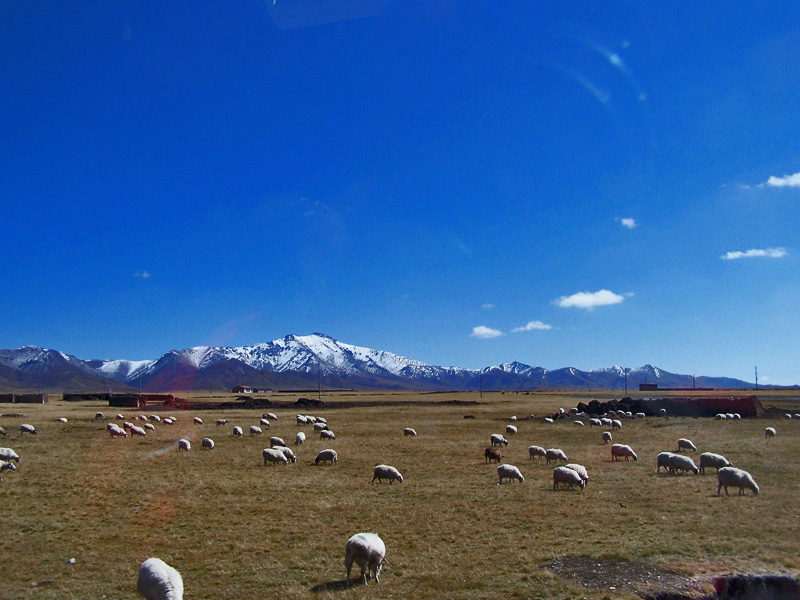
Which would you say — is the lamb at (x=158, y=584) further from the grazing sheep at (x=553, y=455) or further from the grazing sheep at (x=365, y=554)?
the grazing sheep at (x=553, y=455)

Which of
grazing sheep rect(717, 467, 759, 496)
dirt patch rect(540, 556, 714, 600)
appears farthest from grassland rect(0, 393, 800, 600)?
grazing sheep rect(717, 467, 759, 496)

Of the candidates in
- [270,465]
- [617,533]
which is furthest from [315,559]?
[270,465]

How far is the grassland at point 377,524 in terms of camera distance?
43.2ft

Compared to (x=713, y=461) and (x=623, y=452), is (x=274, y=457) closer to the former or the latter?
(x=623, y=452)

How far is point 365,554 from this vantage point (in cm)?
1274

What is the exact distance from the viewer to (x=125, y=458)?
3278 cm

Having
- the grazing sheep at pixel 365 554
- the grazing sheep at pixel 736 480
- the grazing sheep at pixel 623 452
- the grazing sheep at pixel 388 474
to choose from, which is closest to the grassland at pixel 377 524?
the grazing sheep at pixel 365 554

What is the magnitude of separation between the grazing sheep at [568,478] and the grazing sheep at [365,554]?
42.5 ft

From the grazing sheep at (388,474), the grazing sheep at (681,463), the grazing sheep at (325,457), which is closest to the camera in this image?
the grazing sheep at (388,474)

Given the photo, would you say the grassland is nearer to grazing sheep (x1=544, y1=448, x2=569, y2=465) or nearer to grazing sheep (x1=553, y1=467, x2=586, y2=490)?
grazing sheep (x1=553, y1=467, x2=586, y2=490)

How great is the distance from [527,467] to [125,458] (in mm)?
22479

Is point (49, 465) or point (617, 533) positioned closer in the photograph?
point (617, 533)

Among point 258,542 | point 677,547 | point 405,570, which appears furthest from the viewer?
point 258,542

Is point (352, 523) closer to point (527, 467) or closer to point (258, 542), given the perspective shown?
point (258, 542)
